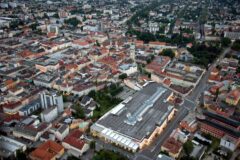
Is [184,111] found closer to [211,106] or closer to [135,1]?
[211,106]

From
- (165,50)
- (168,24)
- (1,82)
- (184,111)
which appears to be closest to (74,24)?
(168,24)

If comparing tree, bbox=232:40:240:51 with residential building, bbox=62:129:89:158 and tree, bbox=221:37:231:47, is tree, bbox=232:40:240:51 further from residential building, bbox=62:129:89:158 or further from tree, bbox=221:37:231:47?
residential building, bbox=62:129:89:158

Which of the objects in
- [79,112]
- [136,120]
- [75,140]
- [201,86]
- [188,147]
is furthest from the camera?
[201,86]

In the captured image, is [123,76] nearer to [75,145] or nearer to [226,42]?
[75,145]

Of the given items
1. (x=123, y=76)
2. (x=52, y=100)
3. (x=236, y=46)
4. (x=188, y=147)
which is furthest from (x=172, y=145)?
(x=236, y=46)

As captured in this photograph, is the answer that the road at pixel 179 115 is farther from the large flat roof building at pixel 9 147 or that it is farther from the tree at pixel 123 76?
the large flat roof building at pixel 9 147

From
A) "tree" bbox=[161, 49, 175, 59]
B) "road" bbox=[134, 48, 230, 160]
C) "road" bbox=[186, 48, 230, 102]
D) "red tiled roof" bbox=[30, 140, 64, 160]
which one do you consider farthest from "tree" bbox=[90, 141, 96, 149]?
"tree" bbox=[161, 49, 175, 59]
